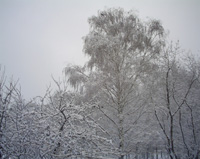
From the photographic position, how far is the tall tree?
6.17m

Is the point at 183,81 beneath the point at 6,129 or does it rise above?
above

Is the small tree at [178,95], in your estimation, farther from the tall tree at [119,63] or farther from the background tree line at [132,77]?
the tall tree at [119,63]

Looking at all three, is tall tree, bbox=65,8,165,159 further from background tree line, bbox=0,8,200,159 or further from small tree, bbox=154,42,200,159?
small tree, bbox=154,42,200,159

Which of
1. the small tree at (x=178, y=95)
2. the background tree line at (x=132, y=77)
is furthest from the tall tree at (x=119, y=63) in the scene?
the small tree at (x=178, y=95)

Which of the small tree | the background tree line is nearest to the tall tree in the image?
the background tree line

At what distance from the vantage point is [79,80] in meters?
6.94

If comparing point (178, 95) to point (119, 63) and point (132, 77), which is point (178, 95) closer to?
point (132, 77)

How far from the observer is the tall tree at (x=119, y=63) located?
20.2 feet

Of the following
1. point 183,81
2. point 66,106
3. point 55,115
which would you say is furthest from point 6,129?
point 183,81

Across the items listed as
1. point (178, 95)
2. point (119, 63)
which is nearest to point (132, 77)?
point (119, 63)

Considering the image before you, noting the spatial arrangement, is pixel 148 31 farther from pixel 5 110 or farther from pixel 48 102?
pixel 5 110

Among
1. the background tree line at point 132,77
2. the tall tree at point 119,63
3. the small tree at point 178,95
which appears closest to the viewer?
the small tree at point 178,95

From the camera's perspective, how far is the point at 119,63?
6.60m

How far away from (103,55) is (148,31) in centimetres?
243
